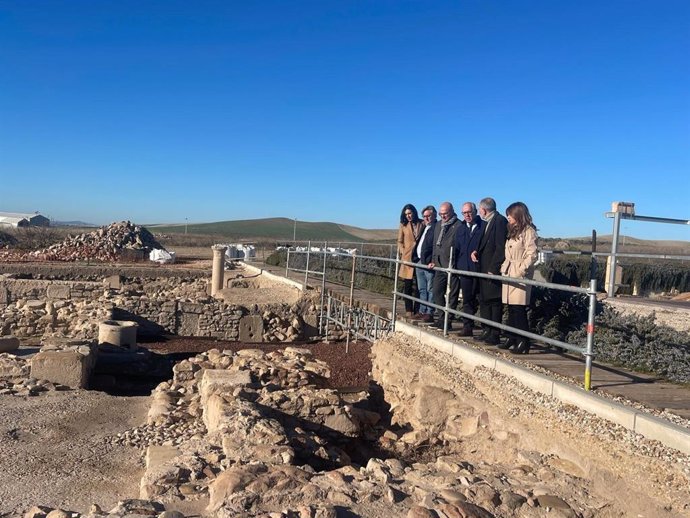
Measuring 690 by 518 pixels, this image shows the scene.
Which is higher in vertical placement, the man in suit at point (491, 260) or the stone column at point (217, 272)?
the man in suit at point (491, 260)

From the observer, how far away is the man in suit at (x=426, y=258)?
27.7ft

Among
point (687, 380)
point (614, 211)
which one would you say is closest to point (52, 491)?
point (687, 380)

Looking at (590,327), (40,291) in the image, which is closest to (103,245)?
(40,291)

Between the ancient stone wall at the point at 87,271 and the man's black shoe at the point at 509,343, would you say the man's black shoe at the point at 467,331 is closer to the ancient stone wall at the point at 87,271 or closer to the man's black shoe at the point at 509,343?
the man's black shoe at the point at 509,343

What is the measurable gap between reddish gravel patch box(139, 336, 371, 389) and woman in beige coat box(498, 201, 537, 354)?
3087 mm

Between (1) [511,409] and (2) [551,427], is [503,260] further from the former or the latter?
(2) [551,427]

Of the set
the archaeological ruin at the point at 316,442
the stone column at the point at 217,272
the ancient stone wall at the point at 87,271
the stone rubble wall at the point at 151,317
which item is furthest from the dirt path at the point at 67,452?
the ancient stone wall at the point at 87,271

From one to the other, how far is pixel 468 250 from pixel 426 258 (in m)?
1.28

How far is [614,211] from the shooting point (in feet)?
21.5

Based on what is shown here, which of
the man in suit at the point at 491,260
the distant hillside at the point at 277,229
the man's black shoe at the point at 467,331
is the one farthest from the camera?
the distant hillside at the point at 277,229

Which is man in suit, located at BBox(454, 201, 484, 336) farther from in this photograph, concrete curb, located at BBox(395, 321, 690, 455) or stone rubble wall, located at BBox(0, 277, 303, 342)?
stone rubble wall, located at BBox(0, 277, 303, 342)

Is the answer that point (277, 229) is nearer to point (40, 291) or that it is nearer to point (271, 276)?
point (271, 276)

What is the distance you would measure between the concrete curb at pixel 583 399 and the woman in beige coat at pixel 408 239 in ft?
7.52

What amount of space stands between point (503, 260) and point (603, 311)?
1.67m
